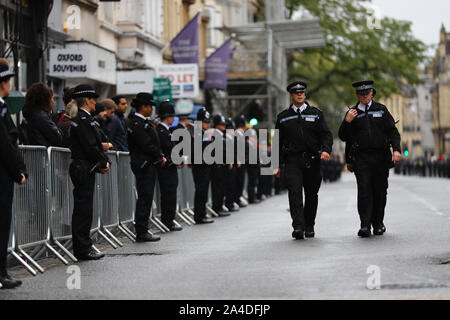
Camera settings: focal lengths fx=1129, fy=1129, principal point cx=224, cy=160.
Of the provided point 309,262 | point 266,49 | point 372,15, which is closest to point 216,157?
point 309,262

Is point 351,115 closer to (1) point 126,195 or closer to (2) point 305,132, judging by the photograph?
(2) point 305,132

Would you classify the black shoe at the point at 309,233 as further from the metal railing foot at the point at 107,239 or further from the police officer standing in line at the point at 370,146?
the metal railing foot at the point at 107,239

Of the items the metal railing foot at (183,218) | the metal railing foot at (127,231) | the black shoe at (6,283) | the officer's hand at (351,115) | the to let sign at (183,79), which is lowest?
the metal railing foot at (183,218)

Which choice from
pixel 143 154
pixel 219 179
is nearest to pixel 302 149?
pixel 143 154

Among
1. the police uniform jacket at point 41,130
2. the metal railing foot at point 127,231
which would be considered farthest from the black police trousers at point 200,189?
the police uniform jacket at point 41,130

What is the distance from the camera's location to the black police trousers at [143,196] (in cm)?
1511

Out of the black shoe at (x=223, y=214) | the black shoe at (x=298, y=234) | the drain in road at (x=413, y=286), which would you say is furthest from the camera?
the black shoe at (x=223, y=214)

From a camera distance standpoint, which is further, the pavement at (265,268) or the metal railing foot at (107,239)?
the metal railing foot at (107,239)

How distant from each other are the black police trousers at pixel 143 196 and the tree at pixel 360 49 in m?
42.3

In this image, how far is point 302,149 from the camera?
47.2ft

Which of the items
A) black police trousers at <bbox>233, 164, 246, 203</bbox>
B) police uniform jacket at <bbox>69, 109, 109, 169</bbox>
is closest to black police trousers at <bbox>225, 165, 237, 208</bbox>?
black police trousers at <bbox>233, 164, 246, 203</bbox>

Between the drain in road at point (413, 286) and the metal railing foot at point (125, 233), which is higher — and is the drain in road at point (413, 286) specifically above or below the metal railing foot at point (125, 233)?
above

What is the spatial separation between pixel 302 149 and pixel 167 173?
11.2 ft
